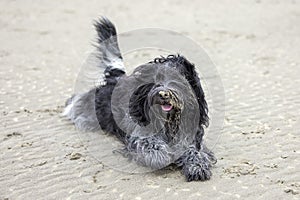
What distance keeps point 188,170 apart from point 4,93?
12.3 feet

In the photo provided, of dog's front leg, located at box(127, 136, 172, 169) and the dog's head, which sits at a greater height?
the dog's head

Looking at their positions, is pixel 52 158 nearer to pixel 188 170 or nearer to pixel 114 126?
pixel 114 126

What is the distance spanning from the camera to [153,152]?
4.60m

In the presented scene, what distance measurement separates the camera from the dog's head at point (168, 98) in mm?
4234

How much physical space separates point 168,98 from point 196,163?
761 millimetres

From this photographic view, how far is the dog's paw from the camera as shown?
14.5ft

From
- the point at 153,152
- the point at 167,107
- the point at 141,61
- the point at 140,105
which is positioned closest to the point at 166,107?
the point at 167,107

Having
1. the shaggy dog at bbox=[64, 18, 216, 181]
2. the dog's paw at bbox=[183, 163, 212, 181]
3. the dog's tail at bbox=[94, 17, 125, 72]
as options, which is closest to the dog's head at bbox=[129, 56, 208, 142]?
the shaggy dog at bbox=[64, 18, 216, 181]

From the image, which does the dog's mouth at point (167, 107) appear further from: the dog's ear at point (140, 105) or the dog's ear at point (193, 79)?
the dog's ear at point (193, 79)

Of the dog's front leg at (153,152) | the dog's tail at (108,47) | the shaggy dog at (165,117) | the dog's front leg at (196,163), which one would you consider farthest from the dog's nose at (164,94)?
the dog's tail at (108,47)

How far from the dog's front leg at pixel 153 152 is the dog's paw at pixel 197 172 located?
24 cm

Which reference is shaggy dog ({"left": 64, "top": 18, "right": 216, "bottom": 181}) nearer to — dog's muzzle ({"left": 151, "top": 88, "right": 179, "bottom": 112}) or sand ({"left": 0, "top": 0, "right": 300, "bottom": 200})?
dog's muzzle ({"left": 151, "top": 88, "right": 179, "bottom": 112})

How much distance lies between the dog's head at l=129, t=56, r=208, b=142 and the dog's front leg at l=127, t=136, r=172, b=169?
114mm

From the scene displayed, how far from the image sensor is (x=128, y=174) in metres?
4.65
